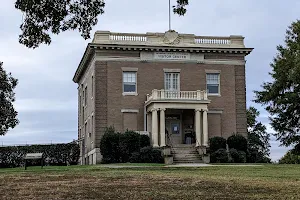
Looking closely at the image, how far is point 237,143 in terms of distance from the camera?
42969 millimetres

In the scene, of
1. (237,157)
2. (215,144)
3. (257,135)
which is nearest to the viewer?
(237,157)

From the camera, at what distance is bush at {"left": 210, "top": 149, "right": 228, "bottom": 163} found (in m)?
39.8

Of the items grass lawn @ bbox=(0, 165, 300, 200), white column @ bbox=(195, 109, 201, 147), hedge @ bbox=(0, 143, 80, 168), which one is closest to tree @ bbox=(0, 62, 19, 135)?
hedge @ bbox=(0, 143, 80, 168)

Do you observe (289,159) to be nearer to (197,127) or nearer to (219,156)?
(197,127)

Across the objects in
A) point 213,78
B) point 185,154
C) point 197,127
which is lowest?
point 185,154

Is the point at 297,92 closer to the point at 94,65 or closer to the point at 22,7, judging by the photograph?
the point at 94,65

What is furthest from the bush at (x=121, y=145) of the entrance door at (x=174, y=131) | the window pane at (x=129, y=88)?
the window pane at (x=129, y=88)

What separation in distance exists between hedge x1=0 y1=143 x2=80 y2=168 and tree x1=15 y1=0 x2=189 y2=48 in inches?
1232

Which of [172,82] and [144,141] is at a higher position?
[172,82]

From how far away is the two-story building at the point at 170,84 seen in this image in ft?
142

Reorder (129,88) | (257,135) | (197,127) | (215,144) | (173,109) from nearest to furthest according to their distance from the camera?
(215,144) → (197,127) → (173,109) → (129,88) → (257,135)

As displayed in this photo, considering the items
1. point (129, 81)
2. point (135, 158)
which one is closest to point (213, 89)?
point (129, 81)

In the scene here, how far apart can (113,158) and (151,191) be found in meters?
26.4

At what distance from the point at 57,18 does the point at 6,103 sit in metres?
33.0
